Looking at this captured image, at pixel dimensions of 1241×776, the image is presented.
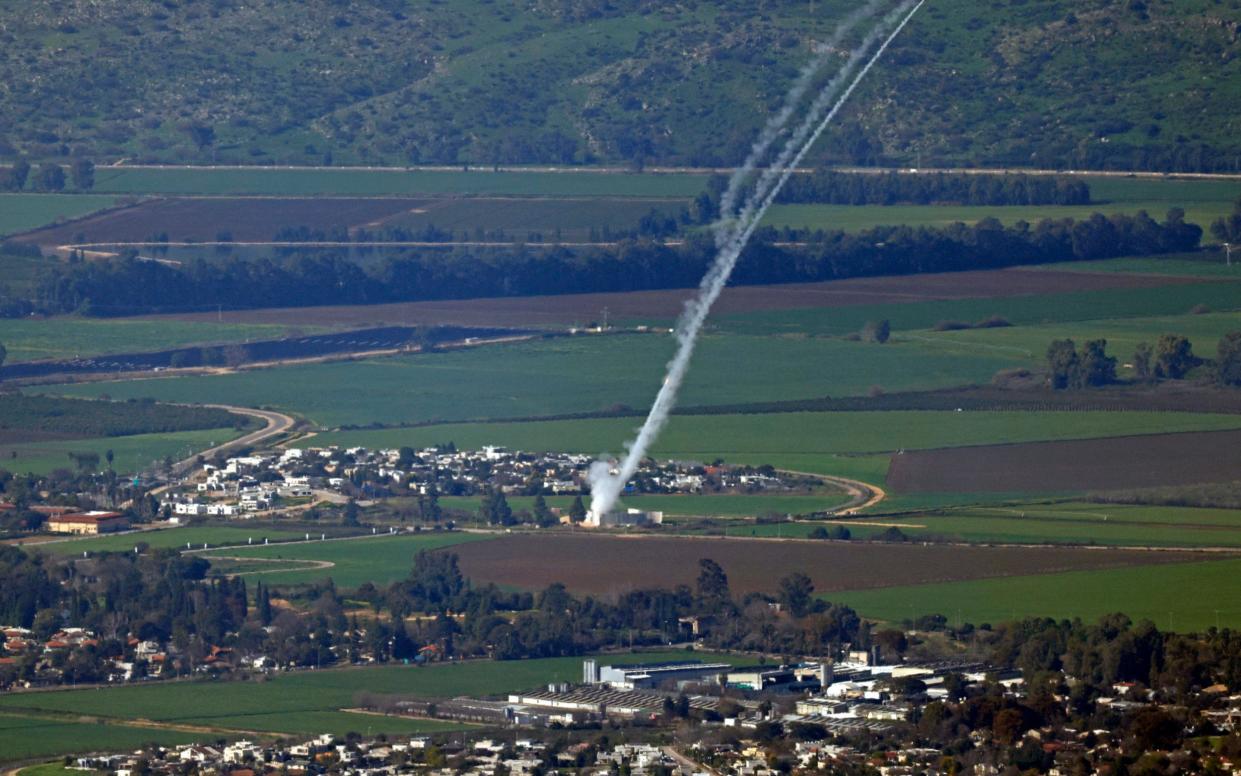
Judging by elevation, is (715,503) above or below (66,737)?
above

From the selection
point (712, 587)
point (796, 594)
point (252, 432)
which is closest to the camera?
point (796, 594)

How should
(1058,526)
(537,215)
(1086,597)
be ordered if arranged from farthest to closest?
(537,215), (1058,526), (1086,597)

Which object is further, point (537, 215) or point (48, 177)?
point (48, 177)

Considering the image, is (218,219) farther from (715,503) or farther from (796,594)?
(796,594)

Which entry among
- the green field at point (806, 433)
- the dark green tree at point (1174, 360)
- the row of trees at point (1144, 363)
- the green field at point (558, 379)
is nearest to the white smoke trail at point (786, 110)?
the green field at point (558, 379)

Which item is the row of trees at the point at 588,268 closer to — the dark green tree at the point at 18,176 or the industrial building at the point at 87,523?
the dark green tree at the point at 18,176

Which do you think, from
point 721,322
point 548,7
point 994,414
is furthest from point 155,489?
point 548,7

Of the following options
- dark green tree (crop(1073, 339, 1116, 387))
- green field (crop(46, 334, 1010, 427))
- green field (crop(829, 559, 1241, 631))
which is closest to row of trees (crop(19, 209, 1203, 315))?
green field (crop(46, 334, 1010, 427))

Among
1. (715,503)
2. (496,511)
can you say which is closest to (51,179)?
(715,503)
